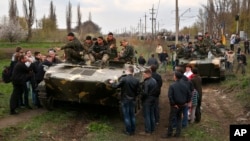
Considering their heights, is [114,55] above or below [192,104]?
above

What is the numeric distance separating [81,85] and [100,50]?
7.56ft

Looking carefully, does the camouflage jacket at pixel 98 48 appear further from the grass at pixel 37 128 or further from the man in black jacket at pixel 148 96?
the man in black jacket at pixel 148 96

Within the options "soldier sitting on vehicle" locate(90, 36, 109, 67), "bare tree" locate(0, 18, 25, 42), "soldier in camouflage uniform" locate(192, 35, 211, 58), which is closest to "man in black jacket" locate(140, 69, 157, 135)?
"soldier sitting on vehicle" locate(90, 36, 109, 67)

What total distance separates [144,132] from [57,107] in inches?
132

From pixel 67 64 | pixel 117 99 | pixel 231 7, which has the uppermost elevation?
pixel 231 7

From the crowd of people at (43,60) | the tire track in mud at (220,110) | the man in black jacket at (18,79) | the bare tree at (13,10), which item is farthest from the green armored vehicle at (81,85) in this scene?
the bare tree at (13,10)

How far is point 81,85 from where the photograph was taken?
11039 mm

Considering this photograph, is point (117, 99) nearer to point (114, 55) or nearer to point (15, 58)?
point (114, 55)

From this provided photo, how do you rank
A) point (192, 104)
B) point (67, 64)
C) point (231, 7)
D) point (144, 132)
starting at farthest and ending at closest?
point (231, 7), point (67, 64), point (192, 104), point (144, 132)

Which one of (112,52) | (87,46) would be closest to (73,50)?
(87,46)

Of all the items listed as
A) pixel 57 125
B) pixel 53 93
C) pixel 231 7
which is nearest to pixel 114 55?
pixel 53 93

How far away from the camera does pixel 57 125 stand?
36.1ft

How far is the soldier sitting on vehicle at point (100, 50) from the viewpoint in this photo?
12.9 metres

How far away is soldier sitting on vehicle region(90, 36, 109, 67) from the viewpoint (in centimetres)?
1291
